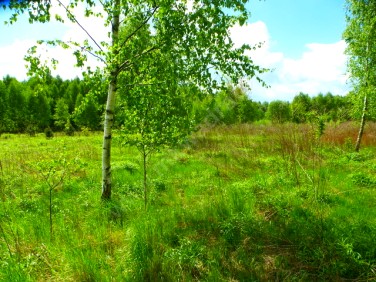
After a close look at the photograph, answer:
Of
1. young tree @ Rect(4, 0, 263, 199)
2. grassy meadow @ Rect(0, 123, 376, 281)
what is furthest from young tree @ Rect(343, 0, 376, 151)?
young tree @ Rect(4, 0, 263, 199)

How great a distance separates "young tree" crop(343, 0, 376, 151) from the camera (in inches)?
585

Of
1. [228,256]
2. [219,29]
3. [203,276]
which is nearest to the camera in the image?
[203,276]

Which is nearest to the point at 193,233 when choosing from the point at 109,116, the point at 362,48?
the point at 109,116

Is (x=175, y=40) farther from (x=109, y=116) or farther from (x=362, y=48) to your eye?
(x=362, y=48)

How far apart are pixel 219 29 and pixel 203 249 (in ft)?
12.6

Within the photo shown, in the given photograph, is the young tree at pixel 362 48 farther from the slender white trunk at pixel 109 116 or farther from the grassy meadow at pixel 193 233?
the slender white trunk at pixel 109 116

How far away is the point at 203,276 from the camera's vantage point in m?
3.91

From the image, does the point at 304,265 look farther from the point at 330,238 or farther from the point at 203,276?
the point at 203,276

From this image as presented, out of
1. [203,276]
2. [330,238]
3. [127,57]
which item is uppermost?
[127,57]

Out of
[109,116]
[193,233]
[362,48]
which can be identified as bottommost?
[193,233]

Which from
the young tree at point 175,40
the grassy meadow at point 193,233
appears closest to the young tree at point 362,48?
the grassy meadow at point 193,233

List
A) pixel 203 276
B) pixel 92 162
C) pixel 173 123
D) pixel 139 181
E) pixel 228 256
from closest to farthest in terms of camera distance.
→ 1. pixel 203 276
2. pixel 228 256
3. pixel 173 123
4. pixel 139 181
5. pixel 92 162

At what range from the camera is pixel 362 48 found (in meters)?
15.5

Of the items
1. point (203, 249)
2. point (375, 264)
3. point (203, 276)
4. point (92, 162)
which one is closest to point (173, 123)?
point (203, 249)
